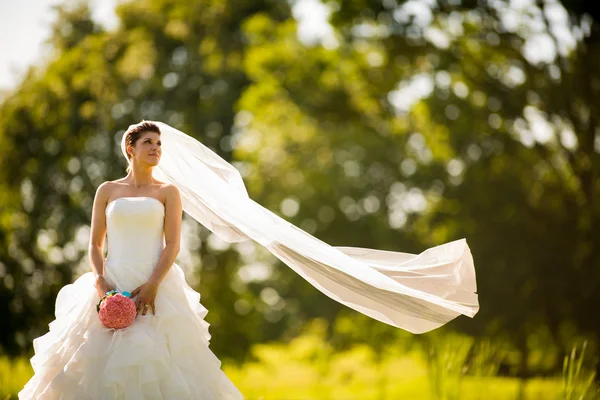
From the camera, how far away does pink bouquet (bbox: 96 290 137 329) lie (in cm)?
447

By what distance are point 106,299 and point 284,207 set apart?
2633cm

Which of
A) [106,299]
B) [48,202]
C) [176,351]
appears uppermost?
[106,299]

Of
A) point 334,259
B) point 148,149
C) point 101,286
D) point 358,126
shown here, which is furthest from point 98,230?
point 358,126

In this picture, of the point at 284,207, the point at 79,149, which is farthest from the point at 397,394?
the point at 284,207

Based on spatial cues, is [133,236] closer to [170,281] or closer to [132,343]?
[170,281]

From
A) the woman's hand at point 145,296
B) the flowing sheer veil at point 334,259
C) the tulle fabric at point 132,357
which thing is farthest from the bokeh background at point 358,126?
the woman's hand at point 145,296

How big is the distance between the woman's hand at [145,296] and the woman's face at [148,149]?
2.78 ft

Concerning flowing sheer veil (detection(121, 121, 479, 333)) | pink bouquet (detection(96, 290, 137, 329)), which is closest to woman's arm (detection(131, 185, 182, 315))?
pink bouquet (detection(96, 290, 137, 329))

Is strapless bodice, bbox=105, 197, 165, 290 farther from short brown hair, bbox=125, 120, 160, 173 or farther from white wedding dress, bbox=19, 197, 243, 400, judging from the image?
short brown hair, bbox=125, 120, 160, 173

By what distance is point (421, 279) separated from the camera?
5551mm

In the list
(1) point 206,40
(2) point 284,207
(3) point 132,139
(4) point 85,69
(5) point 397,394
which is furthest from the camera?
(2) point 284,207

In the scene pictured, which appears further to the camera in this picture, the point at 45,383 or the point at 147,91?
the point at 147,91

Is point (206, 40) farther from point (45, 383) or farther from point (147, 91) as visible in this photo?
point (45, 383)

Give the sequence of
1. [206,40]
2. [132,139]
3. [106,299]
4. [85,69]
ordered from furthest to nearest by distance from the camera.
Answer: [206,40]
[85,69]
[132,139]
[106,299]
